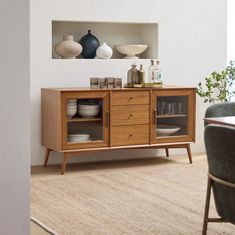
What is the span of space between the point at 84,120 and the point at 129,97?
479mm

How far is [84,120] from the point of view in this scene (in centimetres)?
604

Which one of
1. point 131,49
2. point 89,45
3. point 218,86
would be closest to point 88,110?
point 89,45

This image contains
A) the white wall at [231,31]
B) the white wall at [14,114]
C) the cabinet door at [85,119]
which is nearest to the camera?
the white wall at [14,114]

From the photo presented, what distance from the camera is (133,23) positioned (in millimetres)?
6727

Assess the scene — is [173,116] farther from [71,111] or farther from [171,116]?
[71,111]

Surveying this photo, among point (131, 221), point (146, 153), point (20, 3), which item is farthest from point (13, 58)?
point (146, 153)

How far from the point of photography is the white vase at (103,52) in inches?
256

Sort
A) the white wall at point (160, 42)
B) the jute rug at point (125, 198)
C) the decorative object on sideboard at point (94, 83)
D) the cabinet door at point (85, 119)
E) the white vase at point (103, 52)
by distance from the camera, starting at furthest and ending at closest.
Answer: the white vase at point (103, 52) → the white wall at point (160, 42) → the decorative object on sideboard at point (94, 83) → the cabinet door at point (85, 119) → the jute rug at point (125, 198)

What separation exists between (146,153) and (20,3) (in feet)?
13.7

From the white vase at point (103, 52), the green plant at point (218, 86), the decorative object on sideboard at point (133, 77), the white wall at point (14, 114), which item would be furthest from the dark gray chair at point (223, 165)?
the green plant at point (218, 86)

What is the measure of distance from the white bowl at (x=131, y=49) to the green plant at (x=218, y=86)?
0.73m

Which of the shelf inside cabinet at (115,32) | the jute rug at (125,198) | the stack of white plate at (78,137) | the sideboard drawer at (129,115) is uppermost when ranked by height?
the shelf inside cabinet at (115,32)

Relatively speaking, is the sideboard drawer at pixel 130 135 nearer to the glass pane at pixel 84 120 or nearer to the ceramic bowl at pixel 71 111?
the glass pane at pixel 84 120

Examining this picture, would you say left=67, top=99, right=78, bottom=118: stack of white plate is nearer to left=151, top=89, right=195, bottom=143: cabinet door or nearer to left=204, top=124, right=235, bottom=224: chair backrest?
left=151, top=89, right=195, bottom=143: cabinet door
